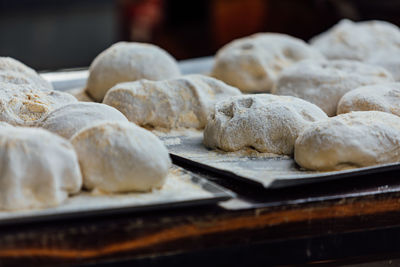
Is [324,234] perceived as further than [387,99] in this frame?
No

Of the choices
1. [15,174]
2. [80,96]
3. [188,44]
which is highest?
[15,174]

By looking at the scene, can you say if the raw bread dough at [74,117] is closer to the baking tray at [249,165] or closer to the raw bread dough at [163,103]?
the baking tray at [249,165]

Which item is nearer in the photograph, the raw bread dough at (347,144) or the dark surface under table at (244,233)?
the dark surface under table at (244,233)

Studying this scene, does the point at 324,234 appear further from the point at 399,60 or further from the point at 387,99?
the point at 399,60

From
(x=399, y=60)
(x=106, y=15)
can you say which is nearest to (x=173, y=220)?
(x=399, y=60)

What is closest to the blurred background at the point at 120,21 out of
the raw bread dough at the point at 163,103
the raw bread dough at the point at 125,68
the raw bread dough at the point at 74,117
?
the raw bread dough at the point at 125,68

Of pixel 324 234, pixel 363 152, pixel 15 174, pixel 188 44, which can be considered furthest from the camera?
pixel 188 44
